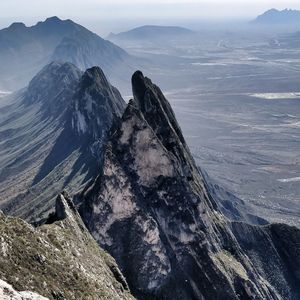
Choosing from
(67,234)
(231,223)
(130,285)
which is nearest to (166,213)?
(130,285)

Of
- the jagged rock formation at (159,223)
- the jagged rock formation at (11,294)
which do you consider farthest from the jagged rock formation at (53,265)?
the jagged rock formation at (159,223)

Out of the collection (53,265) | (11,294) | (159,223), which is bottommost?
(159,223)

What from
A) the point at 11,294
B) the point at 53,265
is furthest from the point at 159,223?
the point at 11,294

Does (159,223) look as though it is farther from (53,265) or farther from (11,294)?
(11,294)

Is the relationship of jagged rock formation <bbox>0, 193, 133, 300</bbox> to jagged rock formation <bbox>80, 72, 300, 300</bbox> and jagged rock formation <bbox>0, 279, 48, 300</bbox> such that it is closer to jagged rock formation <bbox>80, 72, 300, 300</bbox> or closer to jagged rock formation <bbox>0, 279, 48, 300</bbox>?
jagged rock formation <bbox>0, 279, 48, 300</bbox>

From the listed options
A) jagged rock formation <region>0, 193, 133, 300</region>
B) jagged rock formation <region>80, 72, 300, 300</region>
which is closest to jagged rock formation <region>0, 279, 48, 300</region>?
jagged rock formation <region>0, 193, 133, 300</region>

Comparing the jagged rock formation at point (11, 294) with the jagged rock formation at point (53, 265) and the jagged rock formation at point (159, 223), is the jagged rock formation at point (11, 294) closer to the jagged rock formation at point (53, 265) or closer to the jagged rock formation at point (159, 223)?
the jagged rock formation at point (53, 265)
